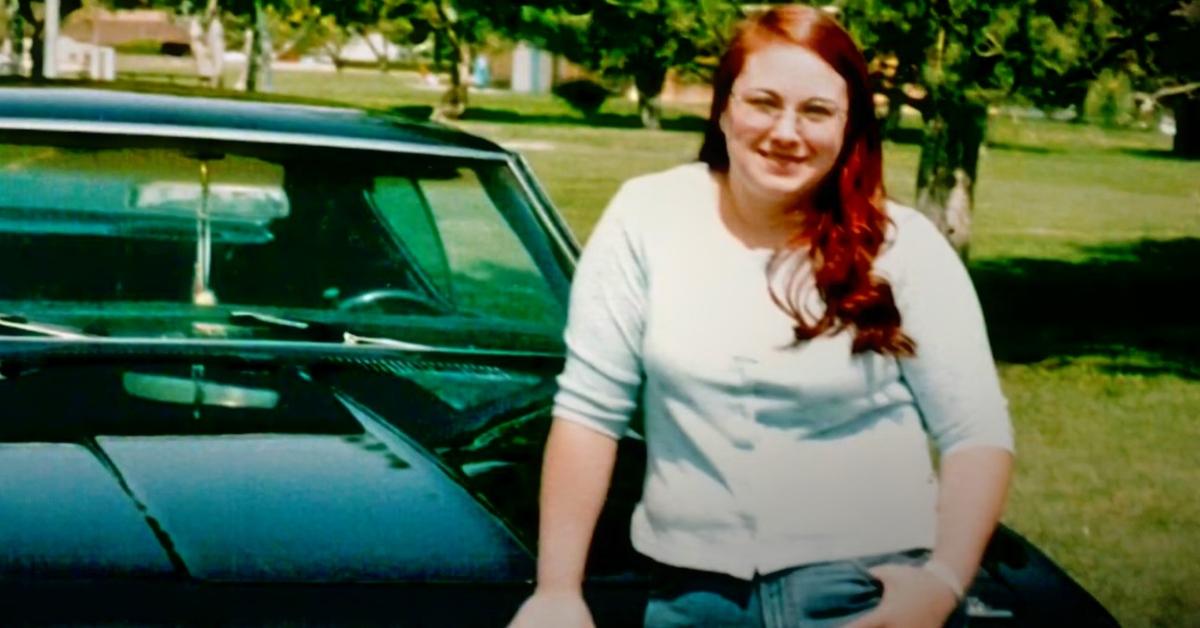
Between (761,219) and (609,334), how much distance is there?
23 centimetres

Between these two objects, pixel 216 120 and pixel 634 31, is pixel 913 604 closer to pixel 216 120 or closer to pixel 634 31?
pixel 216 120

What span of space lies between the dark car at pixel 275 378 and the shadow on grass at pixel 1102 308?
702 cm

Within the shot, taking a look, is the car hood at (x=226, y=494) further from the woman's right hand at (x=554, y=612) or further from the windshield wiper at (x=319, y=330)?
the windshield wiper at (x=319, y=330)

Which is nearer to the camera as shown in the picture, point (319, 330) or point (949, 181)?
point (319, 330)

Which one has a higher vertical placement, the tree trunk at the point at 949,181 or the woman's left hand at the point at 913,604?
the woman's left hand at the point at 913,604

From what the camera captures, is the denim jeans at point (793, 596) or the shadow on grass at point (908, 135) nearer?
the denim jeans at point (793, 596)

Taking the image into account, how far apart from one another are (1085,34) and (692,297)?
695 centimetres

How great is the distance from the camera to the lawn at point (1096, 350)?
20.4 ft

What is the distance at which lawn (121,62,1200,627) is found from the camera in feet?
20.4

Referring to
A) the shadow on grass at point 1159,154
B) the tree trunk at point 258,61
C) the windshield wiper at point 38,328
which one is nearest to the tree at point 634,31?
the windshield wiper at point 38,328

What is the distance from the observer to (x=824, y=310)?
2154mm

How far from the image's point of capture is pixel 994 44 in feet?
26.4

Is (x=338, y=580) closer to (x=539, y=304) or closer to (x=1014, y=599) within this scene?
(x=1014, y=599)

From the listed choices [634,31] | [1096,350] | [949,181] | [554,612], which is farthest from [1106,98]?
[554,612]
